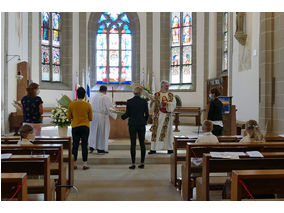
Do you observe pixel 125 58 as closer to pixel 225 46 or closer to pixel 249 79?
pixel 225 46

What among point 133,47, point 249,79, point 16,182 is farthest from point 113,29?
point 16,182

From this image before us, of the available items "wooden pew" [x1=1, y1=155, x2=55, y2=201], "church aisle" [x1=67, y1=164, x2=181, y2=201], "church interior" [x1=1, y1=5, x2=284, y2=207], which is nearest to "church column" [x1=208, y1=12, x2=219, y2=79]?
"church interior" [x1=1, y1=5, x2=284, y2=207]

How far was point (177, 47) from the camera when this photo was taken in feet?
49.1

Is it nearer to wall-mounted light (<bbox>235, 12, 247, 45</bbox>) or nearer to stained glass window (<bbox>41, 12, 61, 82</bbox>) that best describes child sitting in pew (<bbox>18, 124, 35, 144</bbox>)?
wall-mounted light (<bbox>235, 12, 247, 45</bbox>)

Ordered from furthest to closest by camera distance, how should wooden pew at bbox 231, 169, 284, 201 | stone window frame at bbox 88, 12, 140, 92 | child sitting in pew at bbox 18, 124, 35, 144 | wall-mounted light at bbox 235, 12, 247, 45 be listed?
stone window frame at bbox 88, 12, 140, 92
wall-mounted light at bbox 235, 12, 247, 45
child sitting in pew at bbox 18, 124, 35, 144
wooden pew at bbox 231, 169, 284, 201

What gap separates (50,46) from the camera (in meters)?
14.2

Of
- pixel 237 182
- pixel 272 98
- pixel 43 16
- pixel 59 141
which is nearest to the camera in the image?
pixel 237 182

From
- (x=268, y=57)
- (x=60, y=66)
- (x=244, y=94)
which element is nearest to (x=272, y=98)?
(x=268, y=57)

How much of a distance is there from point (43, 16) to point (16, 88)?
4.52 metres

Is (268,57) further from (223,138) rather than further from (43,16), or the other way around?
(43,16)

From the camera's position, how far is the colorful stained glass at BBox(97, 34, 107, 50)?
611 inches

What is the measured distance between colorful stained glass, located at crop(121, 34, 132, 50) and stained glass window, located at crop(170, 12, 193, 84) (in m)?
1.98

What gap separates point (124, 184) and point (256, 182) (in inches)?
122

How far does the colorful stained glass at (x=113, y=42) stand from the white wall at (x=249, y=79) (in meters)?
6.45
